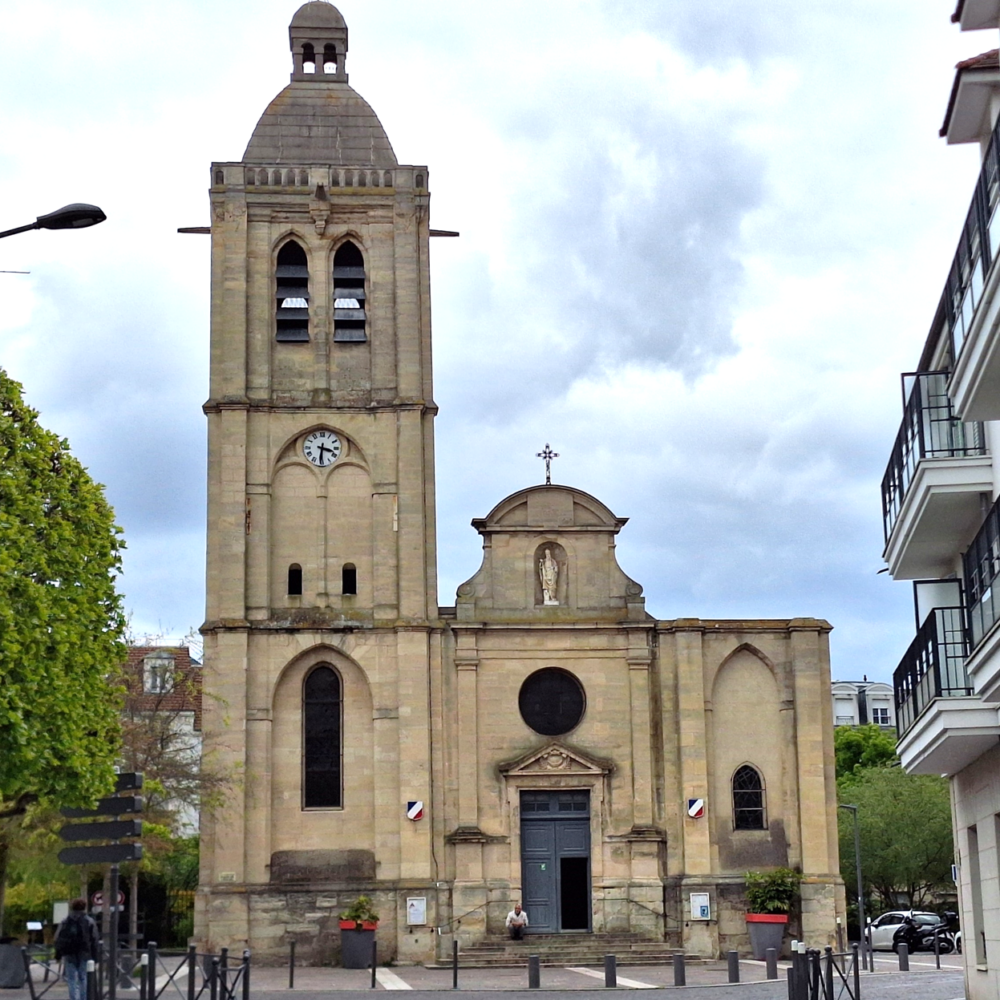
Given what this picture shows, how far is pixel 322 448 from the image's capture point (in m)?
39.9

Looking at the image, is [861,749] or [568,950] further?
[861,749]

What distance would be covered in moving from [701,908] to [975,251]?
24.4 m

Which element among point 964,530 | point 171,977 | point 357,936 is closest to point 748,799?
point 357,936

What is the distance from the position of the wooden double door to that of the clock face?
352 inches

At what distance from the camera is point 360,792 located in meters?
38.2

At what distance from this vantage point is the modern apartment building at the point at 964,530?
15656 millimetres

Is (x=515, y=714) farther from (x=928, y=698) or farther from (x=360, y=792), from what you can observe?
(x=928, y=698)

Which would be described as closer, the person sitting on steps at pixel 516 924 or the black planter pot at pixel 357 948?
the black planter pot at pixel 357 948

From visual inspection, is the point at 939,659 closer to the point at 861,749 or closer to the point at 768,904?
the point at 768,904

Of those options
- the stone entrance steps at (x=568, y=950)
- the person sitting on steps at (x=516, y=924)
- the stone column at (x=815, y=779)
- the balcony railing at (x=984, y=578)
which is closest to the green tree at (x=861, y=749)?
the stone column at (x=815, y=779)

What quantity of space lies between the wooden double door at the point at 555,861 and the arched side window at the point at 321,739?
4331 mm

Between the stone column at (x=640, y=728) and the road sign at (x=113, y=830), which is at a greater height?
the stone column at (x=640, y=728)

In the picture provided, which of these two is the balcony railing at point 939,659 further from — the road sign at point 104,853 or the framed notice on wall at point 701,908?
the framed notice on wall at point 701,908

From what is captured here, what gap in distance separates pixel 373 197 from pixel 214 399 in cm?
630
